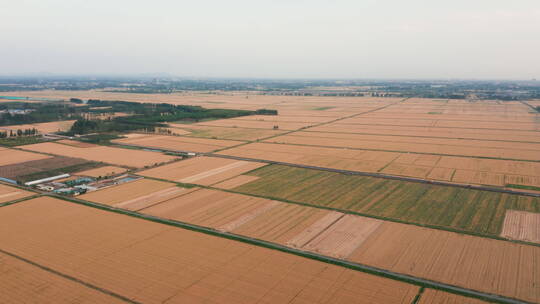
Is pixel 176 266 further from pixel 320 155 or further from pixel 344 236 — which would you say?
pixel 320 155

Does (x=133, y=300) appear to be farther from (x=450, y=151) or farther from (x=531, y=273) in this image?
(x=450, y=151)

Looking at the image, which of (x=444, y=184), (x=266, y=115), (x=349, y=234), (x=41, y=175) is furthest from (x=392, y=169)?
(x=266, y=115)

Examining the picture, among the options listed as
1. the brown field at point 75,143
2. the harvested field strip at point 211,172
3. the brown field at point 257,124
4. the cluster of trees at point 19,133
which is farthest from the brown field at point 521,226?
the cluster of trees at point 19,133

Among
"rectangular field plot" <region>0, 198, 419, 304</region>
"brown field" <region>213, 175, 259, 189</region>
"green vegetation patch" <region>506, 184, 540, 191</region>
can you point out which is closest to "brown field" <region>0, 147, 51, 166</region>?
"rectangular field plot" <region>0, 198, 419, 304</region>

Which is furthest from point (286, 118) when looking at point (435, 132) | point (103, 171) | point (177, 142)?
point (103, 171)

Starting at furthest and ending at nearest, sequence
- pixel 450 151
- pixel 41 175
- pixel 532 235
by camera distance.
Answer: pixel 450 151 → pixel 41 175 → pixel 532 235

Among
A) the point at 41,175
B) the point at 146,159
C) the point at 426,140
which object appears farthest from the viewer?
the point at 426,140
